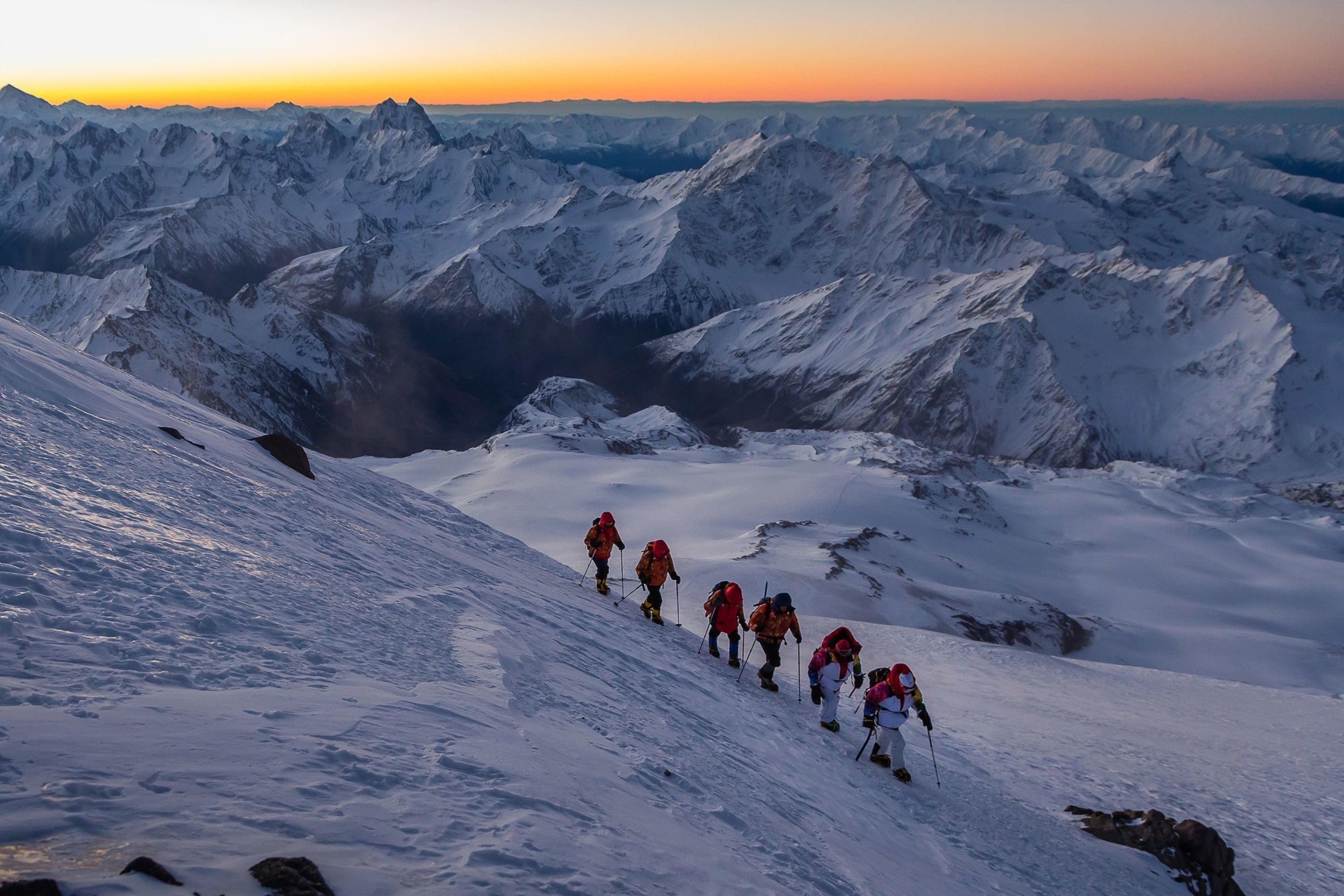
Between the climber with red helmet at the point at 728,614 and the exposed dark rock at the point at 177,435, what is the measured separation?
11.2 m

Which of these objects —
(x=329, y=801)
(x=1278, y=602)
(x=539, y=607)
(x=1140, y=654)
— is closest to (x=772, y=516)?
(x=1140, y=654)

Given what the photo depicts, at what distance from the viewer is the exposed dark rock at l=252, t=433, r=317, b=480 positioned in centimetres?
1969

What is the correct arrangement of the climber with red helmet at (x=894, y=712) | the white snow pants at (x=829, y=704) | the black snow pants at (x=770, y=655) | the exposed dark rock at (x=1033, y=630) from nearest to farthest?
the climber with red helmet at (x=894, y=712) → the white snow pants at (x=829, y=704) → the black snow pants at (x=770, y=655) → the exposed dark rock at (x=1033, y=630)

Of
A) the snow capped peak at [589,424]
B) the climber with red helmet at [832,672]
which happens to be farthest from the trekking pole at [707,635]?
the snow capped peak at [589,424]

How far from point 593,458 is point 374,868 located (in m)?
68.5

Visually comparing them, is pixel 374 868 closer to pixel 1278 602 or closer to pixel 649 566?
pixel 649 566

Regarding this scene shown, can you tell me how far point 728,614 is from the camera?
15.7 metres

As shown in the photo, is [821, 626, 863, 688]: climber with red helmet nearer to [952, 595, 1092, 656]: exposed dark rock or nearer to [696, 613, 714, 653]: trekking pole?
[696, 613, 714, 653]: trekking pole

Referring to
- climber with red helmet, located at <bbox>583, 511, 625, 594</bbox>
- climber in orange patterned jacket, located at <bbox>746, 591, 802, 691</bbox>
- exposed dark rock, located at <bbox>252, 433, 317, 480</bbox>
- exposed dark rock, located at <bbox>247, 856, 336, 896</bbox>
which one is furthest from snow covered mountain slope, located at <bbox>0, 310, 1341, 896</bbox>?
climber with red helmet, located at <bbox>583, 511, 625, 594</bbox>

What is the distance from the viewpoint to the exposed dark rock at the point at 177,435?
54.3ft

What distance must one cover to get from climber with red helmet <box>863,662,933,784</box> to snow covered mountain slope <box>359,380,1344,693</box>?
14.8m

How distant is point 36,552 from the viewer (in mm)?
8234

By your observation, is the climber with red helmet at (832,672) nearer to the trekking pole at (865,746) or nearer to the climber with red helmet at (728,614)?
the trekking pole at (865,746)

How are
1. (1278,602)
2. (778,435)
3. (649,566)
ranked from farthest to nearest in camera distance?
(778,435), (1278,602), (649,566)
